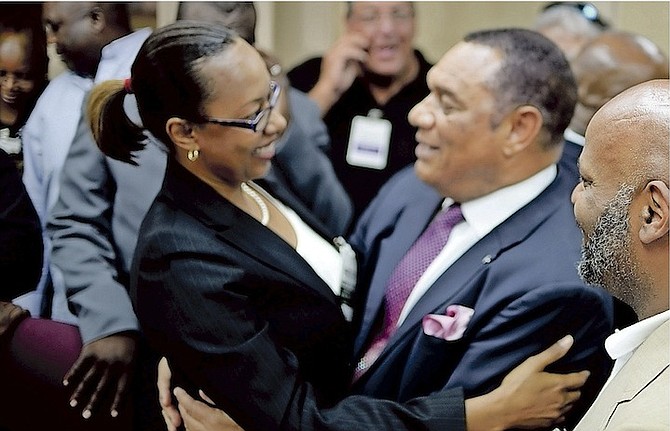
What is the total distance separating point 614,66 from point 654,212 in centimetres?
105

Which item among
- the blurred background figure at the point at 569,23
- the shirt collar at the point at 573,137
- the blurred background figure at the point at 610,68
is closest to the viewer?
the shirt collar at the point at 573,137

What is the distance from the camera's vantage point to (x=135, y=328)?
1.80 metres

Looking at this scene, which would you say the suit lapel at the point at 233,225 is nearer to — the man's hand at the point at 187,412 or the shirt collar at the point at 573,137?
the man's hand at the point at 187,412

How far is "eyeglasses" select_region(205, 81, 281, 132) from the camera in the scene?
1638 mm

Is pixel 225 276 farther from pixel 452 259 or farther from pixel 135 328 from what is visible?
pixel 452 259

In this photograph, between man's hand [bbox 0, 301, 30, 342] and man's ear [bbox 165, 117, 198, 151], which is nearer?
man's ear [bbox 165, 117, 198, 151]

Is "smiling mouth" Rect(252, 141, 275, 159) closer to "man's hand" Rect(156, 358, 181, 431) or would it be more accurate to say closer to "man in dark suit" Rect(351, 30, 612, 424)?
"man in dark suit" Rect(351, 30, 612, 424)

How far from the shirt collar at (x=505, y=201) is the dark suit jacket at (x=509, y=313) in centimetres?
2

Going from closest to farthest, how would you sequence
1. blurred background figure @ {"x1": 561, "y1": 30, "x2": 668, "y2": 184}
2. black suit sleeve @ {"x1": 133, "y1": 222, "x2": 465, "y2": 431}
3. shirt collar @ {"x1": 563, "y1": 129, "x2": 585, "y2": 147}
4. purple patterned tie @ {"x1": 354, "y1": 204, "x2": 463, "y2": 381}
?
black suit sleeve @ {"x1": 133, "y1": 222, "x2": 465, "y2": 431}, purple patterned tie @ {"x1": 354, "y1": 204, "x2": 463, "y2": 381}, shirt collar @ {"x1": 563, "y1": 129, "x2": 585, "y2": 147}, blurred background figure @ {"x1": 561, "y1": 30, "x2": 668, "y2": 184}

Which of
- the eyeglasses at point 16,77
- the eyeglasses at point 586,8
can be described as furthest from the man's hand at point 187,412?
the eyeglasses at point 586,8

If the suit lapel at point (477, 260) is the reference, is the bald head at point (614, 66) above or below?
above

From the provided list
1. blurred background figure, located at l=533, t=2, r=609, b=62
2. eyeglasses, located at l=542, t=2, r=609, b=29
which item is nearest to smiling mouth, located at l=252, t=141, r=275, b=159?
blurred background figure, located at l=533, t=2, r=609, b=62

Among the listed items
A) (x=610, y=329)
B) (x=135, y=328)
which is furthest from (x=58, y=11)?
(x=610, y=329)

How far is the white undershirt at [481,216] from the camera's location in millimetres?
1833
